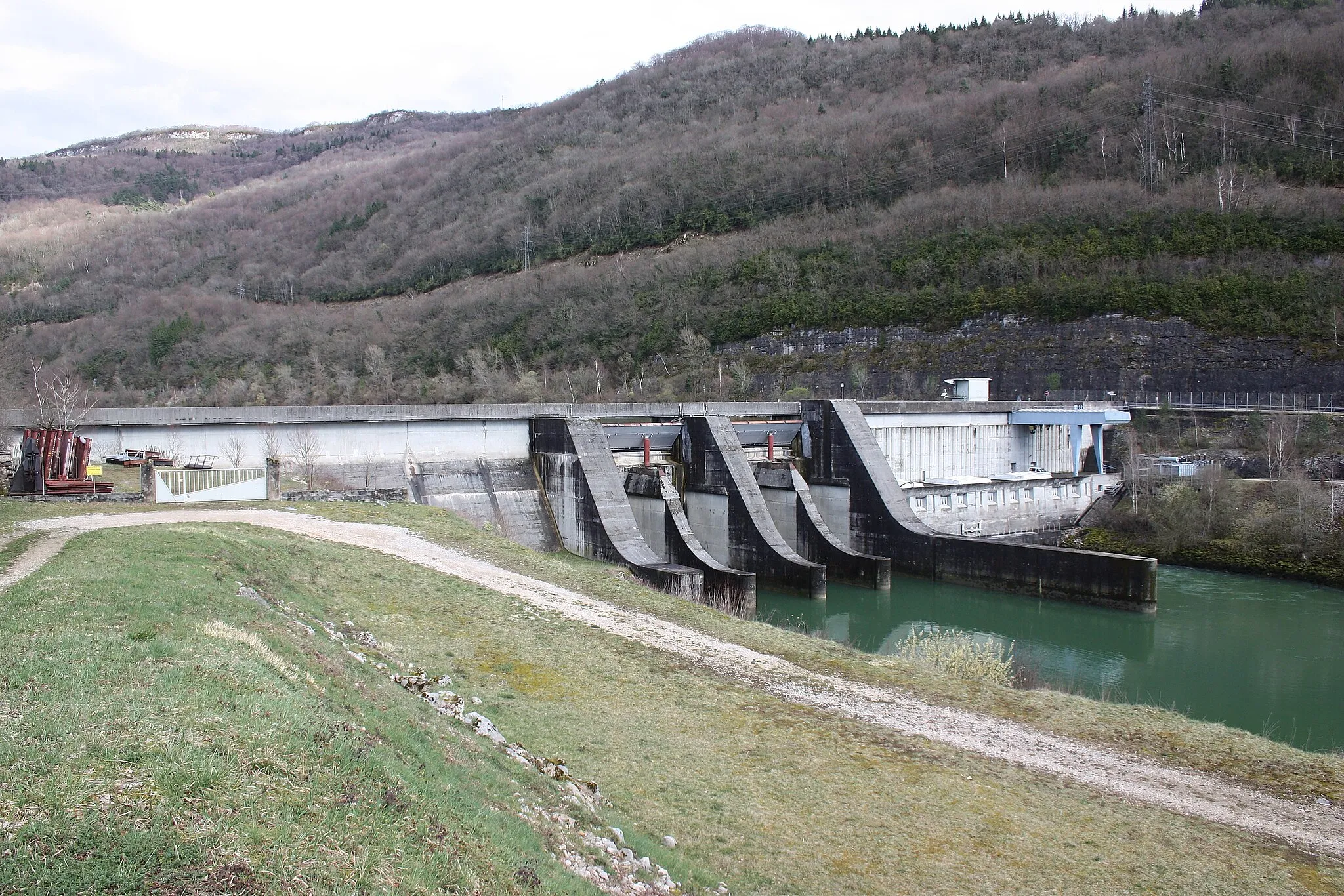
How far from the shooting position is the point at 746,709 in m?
11.2

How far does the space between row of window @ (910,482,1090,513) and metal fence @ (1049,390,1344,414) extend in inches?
387

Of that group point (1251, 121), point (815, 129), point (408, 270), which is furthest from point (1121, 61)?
point (408, 270)

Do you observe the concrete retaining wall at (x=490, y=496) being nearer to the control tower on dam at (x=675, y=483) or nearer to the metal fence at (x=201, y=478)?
the control tower on dam at (x=675, y=483)

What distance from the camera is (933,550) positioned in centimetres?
2708

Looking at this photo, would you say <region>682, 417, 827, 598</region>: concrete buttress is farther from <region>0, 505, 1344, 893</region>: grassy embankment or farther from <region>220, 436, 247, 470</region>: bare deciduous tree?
<region>220, 436, 247, 470</region>: bare deciduous tree

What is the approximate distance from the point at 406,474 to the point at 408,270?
256ft

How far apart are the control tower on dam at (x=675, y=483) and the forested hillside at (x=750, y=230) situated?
20.8 metres

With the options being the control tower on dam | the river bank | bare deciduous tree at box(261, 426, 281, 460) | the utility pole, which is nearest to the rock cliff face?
the river bank

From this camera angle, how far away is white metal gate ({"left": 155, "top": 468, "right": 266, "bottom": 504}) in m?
21.5

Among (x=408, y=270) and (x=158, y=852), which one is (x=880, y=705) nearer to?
(x=158, y=852)

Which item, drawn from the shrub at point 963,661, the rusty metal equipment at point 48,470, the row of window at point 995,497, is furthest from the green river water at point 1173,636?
the rusty metal equipment at point 48,470

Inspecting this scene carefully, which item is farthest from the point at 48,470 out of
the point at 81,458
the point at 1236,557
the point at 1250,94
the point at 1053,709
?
the point at 1250,94

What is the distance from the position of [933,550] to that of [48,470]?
2423cm

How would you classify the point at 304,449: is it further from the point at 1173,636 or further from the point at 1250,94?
the point at 1250,94
